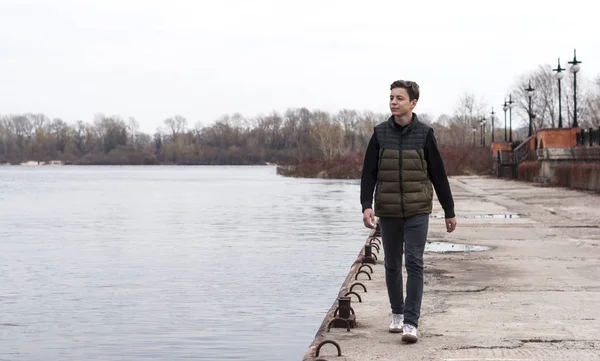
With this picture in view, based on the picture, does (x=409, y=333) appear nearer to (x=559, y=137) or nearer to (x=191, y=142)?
(x=559, y=137)

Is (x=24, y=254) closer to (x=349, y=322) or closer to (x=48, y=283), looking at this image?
(x=48, y=283)

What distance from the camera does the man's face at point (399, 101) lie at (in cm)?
759

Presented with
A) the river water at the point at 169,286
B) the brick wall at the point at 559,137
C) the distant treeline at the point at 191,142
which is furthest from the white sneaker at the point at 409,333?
the distant treeline at the point at 191,142

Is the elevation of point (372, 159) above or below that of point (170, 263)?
above

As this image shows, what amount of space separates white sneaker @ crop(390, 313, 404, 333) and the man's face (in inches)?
68.6

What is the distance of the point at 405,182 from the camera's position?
7691 millimetres

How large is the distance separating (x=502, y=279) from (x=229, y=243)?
37.3 ft

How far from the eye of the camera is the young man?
25.2ft

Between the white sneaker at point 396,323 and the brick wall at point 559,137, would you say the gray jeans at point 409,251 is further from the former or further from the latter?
the brick wall at point 559,137

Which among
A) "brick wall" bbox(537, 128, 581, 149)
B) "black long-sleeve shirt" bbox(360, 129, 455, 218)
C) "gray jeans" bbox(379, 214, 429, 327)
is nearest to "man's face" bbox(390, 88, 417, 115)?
"black long-sleeve shirt" bbox(360, 129, 455, 218)

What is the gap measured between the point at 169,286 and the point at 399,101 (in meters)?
8.12

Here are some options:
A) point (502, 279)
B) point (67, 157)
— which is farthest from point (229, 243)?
point (67, 157)

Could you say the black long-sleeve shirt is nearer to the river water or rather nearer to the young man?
the young man

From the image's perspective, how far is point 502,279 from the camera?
1154cm
